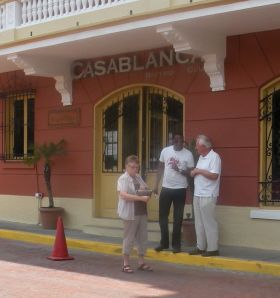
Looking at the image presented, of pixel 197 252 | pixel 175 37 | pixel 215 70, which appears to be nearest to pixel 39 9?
pixel 175 37

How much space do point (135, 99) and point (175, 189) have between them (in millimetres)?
2973

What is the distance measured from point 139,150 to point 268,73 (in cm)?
309

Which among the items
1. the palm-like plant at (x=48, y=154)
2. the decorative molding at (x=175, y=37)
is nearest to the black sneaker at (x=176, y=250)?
the decorative molding at (x=175, y=37)

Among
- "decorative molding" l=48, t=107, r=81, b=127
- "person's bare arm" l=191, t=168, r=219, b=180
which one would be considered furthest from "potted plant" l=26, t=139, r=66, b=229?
"person's bare arm" l=191, t=168, r=219, b=180

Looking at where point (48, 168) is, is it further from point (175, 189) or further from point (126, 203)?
point (126, 203)

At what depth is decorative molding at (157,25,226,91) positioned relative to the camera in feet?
31.4

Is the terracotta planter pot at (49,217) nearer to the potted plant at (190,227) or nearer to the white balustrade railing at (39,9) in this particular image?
→ the potted plant at (190,227)

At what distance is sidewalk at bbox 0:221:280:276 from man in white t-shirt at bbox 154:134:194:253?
28 centimetres

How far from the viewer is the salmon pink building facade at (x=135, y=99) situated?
969 centimetres

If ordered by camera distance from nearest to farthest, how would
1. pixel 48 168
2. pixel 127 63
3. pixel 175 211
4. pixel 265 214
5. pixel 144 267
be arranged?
pixel 144 267
pixel 175 211
pixel 265 214
pixel 127 63
pixel 48 168

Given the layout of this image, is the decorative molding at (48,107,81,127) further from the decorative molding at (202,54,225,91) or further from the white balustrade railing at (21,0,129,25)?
the decorative molding at (202,54,225,91)

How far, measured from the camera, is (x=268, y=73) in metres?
9.72

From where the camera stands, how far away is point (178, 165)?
9453 mm

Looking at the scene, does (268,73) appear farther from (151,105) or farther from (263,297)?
(263,297)
